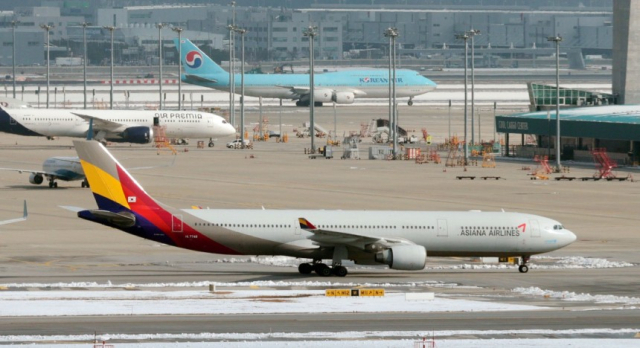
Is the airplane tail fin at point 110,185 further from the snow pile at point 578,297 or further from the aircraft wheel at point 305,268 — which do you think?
the snow pile at point 578,297

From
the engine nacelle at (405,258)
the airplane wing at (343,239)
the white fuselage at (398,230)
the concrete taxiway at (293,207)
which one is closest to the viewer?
the concrete taxiway at (293,207)

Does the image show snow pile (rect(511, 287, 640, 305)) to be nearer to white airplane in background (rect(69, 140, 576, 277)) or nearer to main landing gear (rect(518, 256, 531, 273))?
white airplane in background (rect(69, 140, 576, 277))

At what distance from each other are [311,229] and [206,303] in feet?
21.3

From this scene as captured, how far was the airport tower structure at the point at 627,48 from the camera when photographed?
125875mm

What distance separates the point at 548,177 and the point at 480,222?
153 ft

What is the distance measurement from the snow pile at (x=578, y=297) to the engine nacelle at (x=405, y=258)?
3.96 m

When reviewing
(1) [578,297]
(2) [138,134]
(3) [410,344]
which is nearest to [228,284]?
(1) [578,297]

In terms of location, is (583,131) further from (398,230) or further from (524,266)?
(398,230)

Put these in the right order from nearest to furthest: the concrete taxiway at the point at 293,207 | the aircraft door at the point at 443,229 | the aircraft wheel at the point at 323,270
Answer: the concrete taxiway at the point at 293,207, the aircraft wheel at the point at 323,270, the aircraft door at the point at 443,229

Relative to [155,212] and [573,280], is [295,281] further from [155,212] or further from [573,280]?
[573,280]

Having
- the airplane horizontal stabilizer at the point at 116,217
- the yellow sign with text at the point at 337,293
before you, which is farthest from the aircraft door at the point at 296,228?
the airplane horizontal stabilizer at the point at 116,217

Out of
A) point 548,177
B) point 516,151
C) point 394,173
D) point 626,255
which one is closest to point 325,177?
point 394,173

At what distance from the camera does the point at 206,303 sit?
40844 mm

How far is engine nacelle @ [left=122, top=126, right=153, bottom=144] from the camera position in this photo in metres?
121
